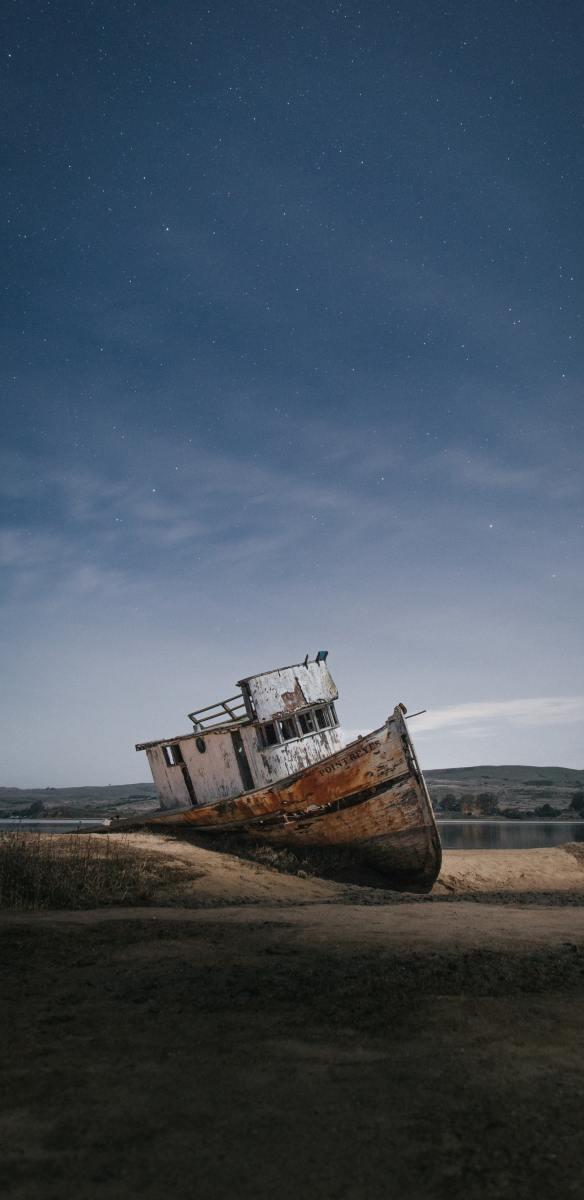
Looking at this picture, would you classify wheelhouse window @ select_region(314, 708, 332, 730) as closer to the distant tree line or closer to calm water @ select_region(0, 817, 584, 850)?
calm water @ select_region(0, 817, 584, 850)

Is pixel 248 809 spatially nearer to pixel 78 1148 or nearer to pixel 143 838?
pixel 143 838

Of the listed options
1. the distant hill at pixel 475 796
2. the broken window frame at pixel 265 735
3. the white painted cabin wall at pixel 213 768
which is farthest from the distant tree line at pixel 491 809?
the broken window frame at pixel 265 735

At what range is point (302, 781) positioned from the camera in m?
14.6

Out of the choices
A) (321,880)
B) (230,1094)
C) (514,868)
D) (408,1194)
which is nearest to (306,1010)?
(230,1094)

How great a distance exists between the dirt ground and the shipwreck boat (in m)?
8.03

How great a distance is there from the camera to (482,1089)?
277cm

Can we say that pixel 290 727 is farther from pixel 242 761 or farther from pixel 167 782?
pixel 167 782

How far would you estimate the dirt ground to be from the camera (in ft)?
7.18

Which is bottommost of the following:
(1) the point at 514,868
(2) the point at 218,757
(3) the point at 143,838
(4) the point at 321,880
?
(1) the point at 514,868

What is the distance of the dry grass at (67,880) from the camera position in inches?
313

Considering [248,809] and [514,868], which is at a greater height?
[248,809]

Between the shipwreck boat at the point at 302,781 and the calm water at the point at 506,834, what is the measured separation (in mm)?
11083

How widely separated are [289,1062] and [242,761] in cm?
1413

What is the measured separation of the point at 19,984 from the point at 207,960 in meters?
1.29
